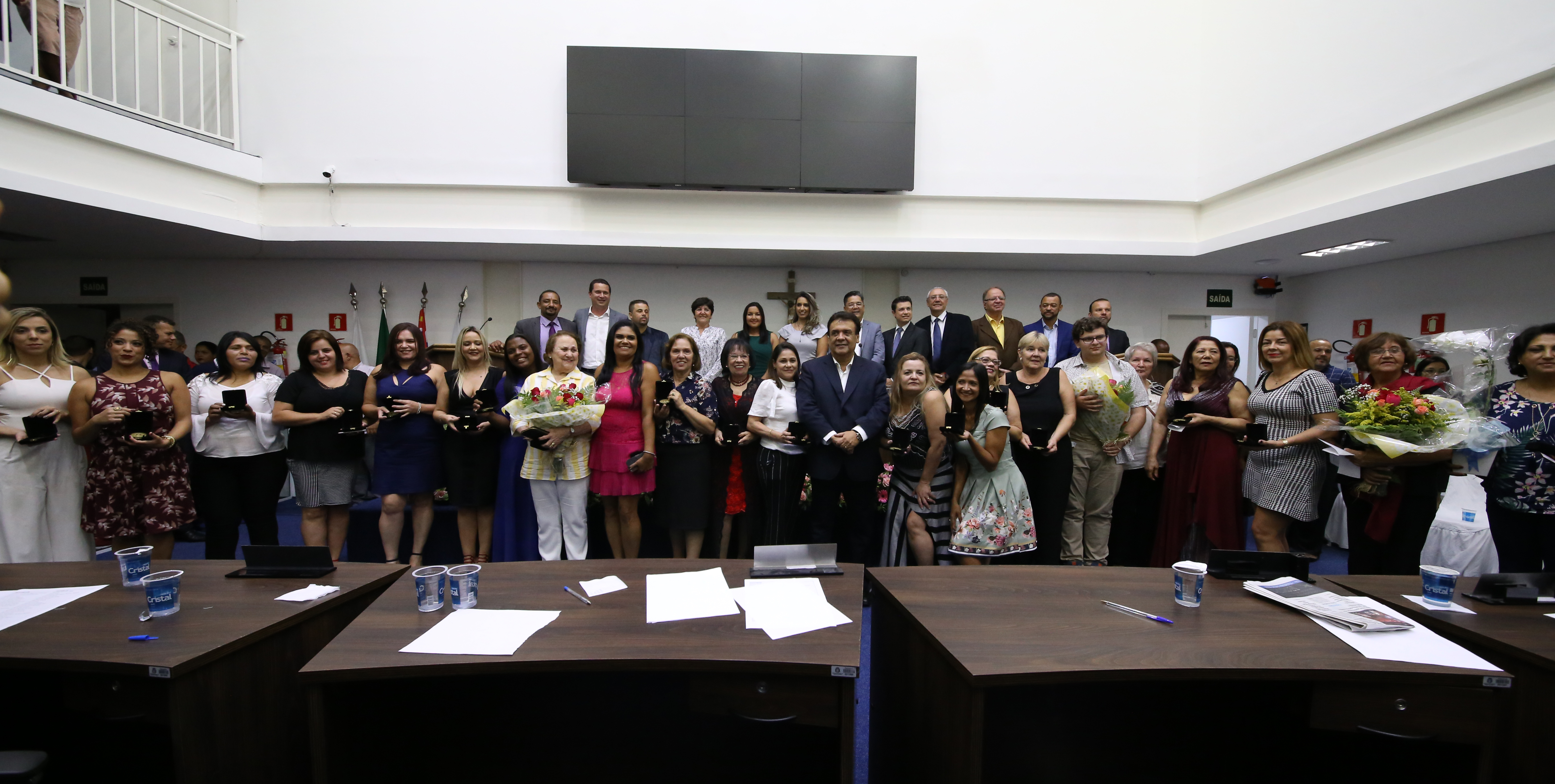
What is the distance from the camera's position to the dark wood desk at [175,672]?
4.71 ft

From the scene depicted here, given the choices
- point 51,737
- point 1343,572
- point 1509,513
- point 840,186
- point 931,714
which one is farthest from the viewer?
point 840,186

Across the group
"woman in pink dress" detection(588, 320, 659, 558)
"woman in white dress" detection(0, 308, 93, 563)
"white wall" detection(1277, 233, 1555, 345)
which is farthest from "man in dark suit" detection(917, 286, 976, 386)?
"woman in white dress" detection(0, 308, 93, 563)

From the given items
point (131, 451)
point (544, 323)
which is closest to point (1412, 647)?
point (131, 451)

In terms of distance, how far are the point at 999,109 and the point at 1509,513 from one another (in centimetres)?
547

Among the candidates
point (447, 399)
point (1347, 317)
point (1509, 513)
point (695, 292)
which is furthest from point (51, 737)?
point (1347, 317)

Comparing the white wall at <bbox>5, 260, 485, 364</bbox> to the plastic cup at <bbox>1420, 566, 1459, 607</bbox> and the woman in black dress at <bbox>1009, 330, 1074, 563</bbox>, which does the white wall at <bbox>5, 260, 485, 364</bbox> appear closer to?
the woman in black dress at <bbox>1009, 330, 1074, 563</bbox>

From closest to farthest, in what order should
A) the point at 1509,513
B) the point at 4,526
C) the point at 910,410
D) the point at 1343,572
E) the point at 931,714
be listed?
1. the point at 931,714
2. the point at 1509,513
3. the point at 4,526
4. the point at 910,410
5. the point at 1343,572

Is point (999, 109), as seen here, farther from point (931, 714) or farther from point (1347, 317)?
point (931, 714)

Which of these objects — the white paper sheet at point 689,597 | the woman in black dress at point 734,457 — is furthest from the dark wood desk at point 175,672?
the woman in black dress at point 734,457

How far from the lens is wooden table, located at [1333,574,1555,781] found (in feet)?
5.00

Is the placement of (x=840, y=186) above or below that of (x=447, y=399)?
above

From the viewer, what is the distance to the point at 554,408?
10.8 ft

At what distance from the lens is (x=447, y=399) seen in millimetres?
3682

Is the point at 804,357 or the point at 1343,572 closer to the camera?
the point at 1343,572
